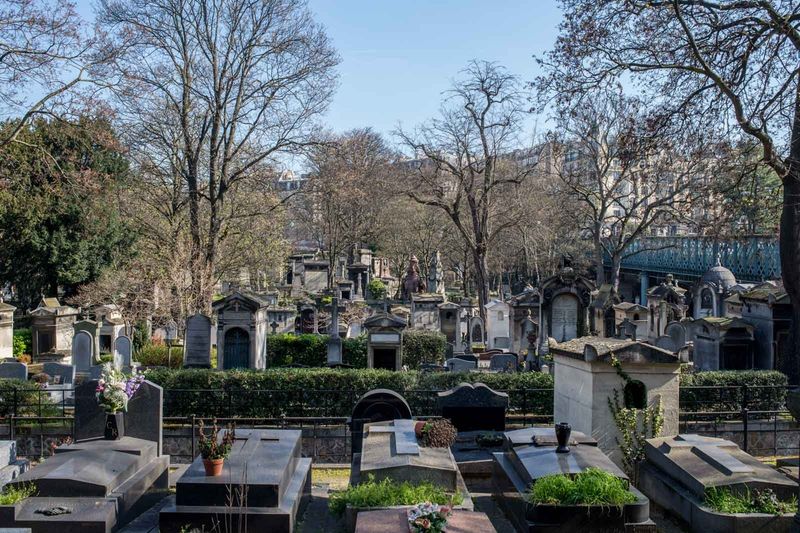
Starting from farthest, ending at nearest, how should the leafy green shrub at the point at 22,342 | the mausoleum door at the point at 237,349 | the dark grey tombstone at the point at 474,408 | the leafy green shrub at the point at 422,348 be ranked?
the leafy green shrub at the point at 22,342, the leafy green shrub at the point at 422,348, the mausoleum door at the point at 237,349, the dark grey tombstone at the point at 474,408

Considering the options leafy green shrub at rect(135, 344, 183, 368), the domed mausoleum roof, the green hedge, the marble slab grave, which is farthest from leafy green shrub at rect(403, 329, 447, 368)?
the marble slab grave

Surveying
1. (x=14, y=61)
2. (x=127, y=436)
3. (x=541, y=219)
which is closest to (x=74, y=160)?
(x=14, y=61)

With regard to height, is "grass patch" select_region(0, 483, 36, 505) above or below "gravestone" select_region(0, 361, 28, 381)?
below

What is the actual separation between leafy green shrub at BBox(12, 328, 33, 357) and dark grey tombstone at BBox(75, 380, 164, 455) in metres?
19.0

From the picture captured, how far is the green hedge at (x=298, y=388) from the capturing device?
47.0 feet

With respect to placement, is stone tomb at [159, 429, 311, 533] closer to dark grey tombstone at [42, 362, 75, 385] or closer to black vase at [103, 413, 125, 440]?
black vase at [103, 413, 125, 440]

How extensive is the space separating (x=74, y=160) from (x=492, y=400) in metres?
11.4

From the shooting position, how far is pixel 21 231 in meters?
34.1

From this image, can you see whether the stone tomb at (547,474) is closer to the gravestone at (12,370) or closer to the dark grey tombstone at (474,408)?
the dark grey tombstone at (474,408)

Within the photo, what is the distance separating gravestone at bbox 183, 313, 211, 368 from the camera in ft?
66.2

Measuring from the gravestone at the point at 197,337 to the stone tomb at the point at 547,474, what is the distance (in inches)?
495

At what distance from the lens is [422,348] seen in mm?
23266

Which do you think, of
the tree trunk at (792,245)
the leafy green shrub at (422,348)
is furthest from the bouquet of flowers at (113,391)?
the leafy green shrub at (422,348)

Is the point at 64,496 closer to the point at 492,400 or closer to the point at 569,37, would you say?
the point at 492,400
